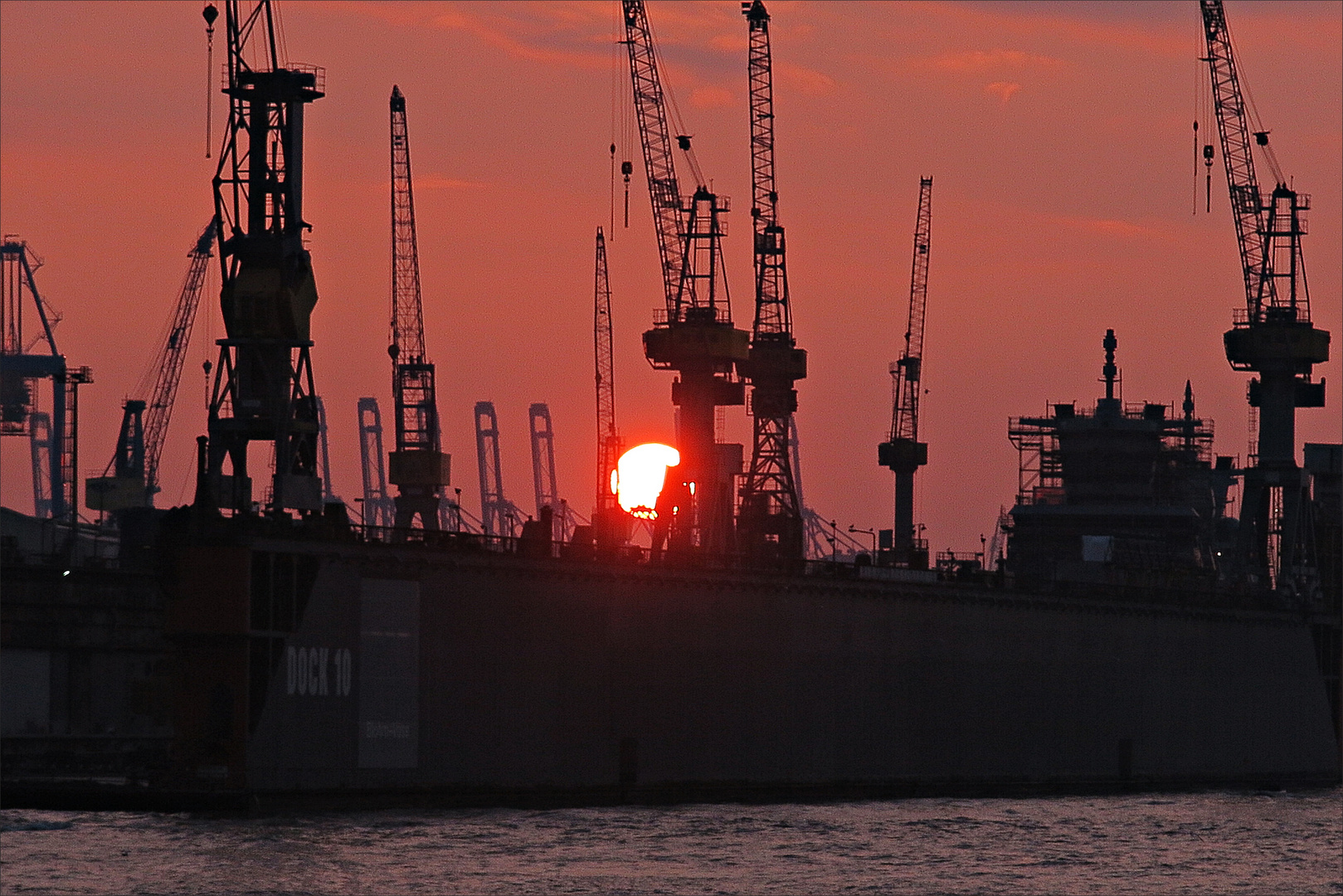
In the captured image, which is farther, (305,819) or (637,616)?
(637,616)

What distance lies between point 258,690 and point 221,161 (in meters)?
23.2

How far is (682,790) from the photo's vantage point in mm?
102188

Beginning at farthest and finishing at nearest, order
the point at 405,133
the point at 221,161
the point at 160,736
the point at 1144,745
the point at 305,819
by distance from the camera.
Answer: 1. the point at 405,133
2. the point at 1144,745
3. the point at 160,736
4. the point at 221,161
5. the point at 305,819

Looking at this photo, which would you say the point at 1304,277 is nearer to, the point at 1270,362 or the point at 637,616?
the point at 1270,362

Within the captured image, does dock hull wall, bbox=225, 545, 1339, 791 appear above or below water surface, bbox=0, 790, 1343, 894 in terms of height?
above

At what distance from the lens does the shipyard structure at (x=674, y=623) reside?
8694 centimetres

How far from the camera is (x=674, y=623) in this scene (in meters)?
103

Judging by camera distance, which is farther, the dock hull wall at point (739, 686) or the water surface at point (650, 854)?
the dock hull wall at point (739, 686)

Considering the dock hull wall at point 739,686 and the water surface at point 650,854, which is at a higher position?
the dock hull wall at point 739,686

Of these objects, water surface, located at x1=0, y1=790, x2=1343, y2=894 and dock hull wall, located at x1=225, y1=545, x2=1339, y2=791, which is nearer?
water surface, located at x1=0, y1=790, x2=1343, y2=894

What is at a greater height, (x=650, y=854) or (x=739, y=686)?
(x=739, y=686)

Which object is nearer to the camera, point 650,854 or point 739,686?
point 650,854

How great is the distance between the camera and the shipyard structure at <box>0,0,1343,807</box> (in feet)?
285

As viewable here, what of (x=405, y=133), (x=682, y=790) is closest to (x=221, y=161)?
(x=682, y=790)
